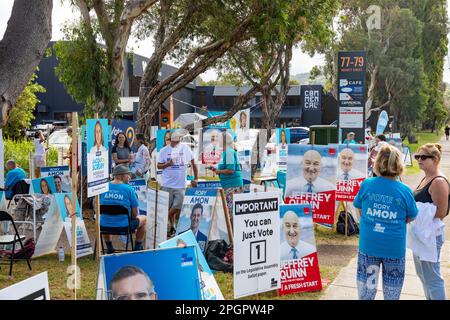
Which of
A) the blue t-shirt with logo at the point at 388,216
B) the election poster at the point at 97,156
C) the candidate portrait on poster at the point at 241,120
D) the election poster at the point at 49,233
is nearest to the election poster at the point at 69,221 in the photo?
the election poster at the point at 49,233

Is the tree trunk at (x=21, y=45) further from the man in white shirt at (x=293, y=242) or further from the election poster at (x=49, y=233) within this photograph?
the man in white shirt at (x=293, y=242)

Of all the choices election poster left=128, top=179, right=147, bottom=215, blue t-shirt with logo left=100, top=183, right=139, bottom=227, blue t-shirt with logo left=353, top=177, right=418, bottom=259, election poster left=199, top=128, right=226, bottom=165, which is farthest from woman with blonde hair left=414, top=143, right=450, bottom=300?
election poster left=199, top=128, right=226, bottom=165

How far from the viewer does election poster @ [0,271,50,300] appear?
3.01 meters

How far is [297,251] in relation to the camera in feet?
22.5

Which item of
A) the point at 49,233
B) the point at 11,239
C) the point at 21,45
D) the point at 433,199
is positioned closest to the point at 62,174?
the point at 49,233

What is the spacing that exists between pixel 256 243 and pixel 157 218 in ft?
8.93

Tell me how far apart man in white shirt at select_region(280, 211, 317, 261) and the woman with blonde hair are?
174 cm

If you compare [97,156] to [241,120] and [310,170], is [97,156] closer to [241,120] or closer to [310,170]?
[310,170]

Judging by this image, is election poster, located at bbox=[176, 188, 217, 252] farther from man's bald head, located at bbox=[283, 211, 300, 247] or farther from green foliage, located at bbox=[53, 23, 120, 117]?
green foliage, located at bbox=[53, 23, 120, 117]

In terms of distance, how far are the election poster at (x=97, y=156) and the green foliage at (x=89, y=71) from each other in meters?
5.67

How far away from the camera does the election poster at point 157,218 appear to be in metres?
8.24
